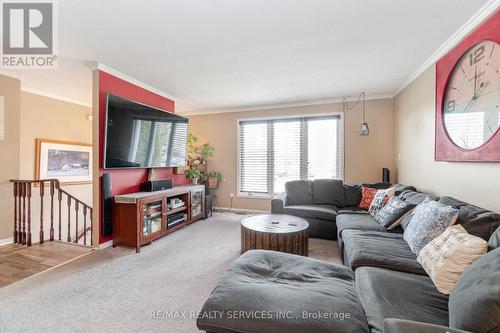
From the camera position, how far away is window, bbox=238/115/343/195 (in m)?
4.62

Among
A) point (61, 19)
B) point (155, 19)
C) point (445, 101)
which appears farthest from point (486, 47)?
point (61, 19)

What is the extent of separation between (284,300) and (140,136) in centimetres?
314

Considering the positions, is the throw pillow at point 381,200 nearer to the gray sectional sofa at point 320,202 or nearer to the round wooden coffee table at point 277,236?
the gray sectional sofa at point 320,202

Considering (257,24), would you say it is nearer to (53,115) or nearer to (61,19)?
(61,19)

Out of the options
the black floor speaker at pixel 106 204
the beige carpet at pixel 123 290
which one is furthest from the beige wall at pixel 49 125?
the beige carpet at pixel 123 290

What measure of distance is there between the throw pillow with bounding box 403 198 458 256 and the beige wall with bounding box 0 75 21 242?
201 inches

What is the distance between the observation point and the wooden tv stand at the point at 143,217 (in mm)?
2965

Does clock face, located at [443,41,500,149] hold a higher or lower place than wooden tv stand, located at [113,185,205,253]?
higher

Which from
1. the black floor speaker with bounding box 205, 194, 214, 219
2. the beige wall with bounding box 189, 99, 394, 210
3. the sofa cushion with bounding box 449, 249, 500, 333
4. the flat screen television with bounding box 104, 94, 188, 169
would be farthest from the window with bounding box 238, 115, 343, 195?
the sofa cushion with bounding box 449, 249, 500, 333

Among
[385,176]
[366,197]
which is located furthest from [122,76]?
[385,176]

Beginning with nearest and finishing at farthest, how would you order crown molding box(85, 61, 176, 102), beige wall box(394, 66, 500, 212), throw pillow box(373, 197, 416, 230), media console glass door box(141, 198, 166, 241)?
1. beige wall box(394, 66, 500, 212)
2. throw pillow box(373, 197, 416, 230)
3. crown molding box(85, 61, 176, 102)
4. media console glass door box(141, 198, 166, 241)

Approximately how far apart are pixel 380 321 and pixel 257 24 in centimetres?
235

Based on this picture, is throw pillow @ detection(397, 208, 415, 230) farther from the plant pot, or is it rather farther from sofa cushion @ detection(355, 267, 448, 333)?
the plant pot

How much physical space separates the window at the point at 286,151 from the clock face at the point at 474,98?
2.24 meters
